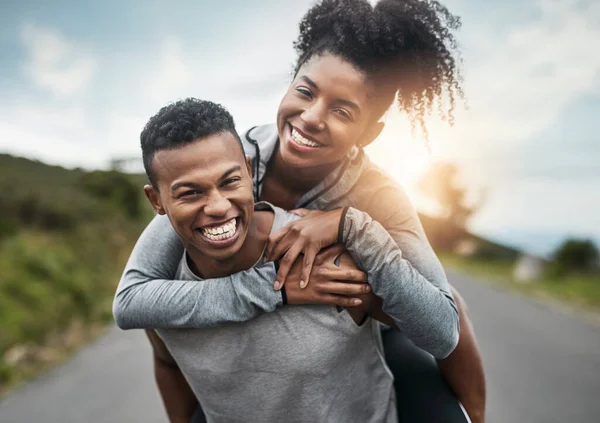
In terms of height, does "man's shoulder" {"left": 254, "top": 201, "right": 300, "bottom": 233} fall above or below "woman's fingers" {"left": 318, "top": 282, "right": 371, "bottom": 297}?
above

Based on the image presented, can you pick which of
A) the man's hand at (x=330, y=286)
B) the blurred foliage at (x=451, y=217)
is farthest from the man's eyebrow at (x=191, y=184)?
the blurred foliage at (x=451, y=217)

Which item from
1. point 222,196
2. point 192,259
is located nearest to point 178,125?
point 222,196

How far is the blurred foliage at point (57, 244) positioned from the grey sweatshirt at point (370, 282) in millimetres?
4988

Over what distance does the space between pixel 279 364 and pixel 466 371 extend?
79 cm

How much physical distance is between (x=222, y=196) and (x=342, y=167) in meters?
0.73

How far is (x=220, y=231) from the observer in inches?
63.0

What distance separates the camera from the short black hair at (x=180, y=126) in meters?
1.58

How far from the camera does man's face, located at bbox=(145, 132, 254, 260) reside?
157cm

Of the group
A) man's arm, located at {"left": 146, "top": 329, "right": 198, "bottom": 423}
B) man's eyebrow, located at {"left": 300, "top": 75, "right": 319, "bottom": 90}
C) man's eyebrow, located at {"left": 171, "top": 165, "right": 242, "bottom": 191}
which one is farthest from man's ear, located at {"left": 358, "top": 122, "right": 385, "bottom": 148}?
man's arm, located at {"left": 146, "top": 329, "right": 198, "bottom": 423}

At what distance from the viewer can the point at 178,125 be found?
5.18 ft

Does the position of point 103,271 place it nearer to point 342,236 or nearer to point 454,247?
point 342,236

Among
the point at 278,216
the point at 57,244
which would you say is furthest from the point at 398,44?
the point at 57,244

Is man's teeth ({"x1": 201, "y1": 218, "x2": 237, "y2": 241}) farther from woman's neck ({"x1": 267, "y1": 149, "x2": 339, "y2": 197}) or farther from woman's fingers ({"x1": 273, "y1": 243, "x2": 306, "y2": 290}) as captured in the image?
woman's neck ({"x1": 267, "y1": 149, "x2": 339, "y2": 197})

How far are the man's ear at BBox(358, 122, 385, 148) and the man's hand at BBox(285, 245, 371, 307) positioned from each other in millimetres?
826
